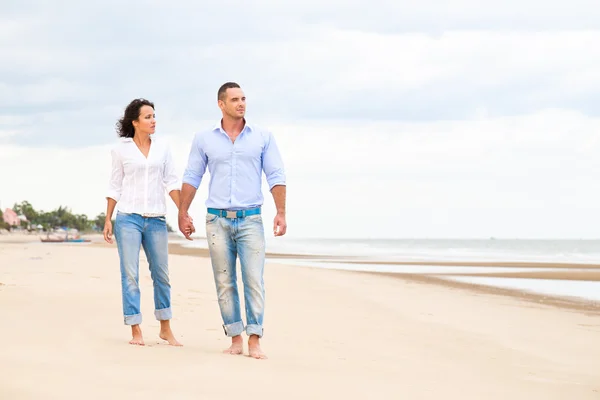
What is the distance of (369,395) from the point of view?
473 cm

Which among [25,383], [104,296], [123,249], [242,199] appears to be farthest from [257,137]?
[104,296]

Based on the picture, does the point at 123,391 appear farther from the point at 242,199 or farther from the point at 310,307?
the point at 310,307

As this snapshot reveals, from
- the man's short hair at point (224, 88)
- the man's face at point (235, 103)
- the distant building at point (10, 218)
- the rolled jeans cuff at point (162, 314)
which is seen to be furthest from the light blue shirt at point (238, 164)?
the distant building at point (10, 218)

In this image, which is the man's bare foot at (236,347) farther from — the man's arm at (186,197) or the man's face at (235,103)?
the man's face at (235,103)

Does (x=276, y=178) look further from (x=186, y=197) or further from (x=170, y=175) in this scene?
(x=170, y=175)

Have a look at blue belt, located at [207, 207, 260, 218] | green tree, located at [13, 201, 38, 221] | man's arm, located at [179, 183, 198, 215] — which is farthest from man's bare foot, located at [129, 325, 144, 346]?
green tree, located at [13, 201, 38, 221]

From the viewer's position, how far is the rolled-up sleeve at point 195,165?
5823 millimetres

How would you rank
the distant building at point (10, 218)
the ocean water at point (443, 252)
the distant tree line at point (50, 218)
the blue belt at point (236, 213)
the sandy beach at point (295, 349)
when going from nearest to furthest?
the sandy beach at point (295, 349), the blue belt at point (236, 213), the ocean water at point (443, 252), the distant building at point (10, 218), the distant tree line at point (50, 218)

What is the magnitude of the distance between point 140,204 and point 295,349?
6.31 ft

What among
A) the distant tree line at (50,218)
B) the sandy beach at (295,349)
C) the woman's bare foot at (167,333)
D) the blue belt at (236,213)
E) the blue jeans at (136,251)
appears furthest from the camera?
the distant tree line at (50,218)

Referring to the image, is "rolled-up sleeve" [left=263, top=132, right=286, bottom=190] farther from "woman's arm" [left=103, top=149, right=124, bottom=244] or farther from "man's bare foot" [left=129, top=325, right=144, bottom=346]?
"man's bare foot" [left=129, top=325, right=144, bottom=346]

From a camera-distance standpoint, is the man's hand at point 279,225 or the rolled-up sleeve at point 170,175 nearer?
the man's hand at point 279,225

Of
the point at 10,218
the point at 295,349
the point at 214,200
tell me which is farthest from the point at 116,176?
the point at 10,218

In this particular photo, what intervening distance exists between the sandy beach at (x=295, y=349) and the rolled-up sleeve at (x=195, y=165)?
4.35 feet
